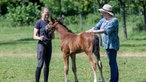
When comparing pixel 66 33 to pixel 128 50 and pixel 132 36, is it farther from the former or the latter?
pixel 132 36

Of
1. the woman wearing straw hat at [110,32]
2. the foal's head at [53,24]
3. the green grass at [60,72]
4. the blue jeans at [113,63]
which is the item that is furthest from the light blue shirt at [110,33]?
the green grass at [60,72]

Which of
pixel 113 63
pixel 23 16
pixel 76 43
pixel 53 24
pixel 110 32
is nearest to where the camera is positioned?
pixel 110 32

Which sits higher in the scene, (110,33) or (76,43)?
(110,33)

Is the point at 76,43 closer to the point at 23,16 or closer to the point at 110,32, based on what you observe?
the point at 110,32

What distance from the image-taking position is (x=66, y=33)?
1229 cm

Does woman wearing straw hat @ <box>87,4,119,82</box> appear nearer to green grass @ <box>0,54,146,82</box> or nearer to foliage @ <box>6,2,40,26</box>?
green grass @ <box>0,54,146,82</box>

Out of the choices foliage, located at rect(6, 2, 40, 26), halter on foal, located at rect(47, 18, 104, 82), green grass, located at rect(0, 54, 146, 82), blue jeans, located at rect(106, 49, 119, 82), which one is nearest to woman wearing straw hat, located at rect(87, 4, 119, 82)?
blue jeans, located at rect(106, 49, 119, 82)

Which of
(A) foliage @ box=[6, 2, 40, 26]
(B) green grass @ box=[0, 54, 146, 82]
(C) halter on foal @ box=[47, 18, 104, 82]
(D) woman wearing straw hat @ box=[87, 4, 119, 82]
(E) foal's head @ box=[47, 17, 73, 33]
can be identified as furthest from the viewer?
(A) foliage @ box=[6, 2, 40, 26]

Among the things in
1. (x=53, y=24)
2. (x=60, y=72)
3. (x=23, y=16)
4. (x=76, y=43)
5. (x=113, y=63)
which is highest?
(x=53, y=24)

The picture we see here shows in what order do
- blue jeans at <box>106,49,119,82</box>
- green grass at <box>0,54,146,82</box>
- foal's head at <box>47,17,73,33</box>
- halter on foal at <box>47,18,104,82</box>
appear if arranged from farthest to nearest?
green grass at <box>0,54,146,82</box> < foal's head at <box>47,17,73,33</box> < halter on foal at <box>47,18,104,82</box> < blue jeans at <box>106,49,119,82</box>

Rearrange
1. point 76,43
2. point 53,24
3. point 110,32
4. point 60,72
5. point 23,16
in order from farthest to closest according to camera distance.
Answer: point 23,16 → point 60,72 → point 53,24 → point 76,43 → point 110,32

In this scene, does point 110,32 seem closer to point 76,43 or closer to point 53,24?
point 76,43

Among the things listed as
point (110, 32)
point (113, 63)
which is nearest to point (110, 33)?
point (110, 32)

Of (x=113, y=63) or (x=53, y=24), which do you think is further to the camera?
(x=53, y=24)
